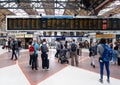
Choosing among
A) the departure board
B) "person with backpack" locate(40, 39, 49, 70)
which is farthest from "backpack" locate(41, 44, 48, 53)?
the departure board

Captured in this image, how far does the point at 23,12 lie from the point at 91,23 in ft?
115

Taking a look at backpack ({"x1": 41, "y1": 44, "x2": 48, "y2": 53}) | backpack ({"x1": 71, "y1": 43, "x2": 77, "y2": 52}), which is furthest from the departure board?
backpack ({"x1": 71, "y1": 43, "x2": 77, "y2": 52})

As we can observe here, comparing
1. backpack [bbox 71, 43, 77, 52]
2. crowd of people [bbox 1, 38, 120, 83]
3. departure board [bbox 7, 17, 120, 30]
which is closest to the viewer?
crowd of people [bbox 1, 38, 120, 83]

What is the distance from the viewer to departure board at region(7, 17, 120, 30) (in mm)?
14117

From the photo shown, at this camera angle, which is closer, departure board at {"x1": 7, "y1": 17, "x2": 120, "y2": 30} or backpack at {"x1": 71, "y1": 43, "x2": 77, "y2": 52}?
departure board at {"x1": 7, "y1": 17, "x2": 120, "y2": 30}

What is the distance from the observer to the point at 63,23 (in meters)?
14.1

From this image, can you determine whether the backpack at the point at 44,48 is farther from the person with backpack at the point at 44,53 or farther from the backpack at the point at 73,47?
the backpack at the point at 73,47

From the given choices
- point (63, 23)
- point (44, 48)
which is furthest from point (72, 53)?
point (63, 23)

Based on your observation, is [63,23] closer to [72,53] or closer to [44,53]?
[44,53]

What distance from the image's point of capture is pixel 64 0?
109 feet

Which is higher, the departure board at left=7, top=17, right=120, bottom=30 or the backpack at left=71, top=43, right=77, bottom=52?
the departure board at left=7, top=17, right=120, bottom=30

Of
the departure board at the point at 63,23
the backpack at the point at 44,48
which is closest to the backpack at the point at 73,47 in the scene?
the backpack at the point at 44,48

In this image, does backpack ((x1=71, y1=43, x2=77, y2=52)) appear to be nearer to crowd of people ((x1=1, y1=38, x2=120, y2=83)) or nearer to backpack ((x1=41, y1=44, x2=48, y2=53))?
crowd of people ((x1=1, y1=38, x2=120, y2=83))

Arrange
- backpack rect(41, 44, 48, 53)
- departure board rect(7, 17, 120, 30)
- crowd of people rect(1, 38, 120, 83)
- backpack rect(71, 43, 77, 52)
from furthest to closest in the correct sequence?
backpack rect(71, 43, 77, 52) → backpack rect(41, 44, 48, 53) → departure board rect(7, 17, 120, 30) → crowd of people rect(1, 38, 120, 83)
